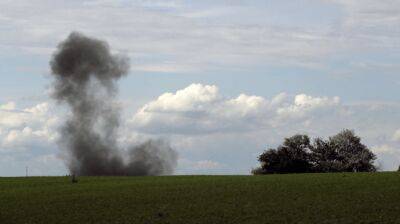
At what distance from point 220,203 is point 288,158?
74505 mm

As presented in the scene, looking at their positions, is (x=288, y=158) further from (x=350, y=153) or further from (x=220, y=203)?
(x=220, y=203)

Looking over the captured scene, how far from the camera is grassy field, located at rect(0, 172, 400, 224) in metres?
46.1

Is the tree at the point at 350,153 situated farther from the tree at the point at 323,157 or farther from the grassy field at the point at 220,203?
the grassy field at the point at 220,203

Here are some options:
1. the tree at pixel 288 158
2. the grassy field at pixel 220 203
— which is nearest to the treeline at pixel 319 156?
the tree at pixel 288 158

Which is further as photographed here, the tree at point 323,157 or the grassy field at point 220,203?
the tree at point 323,157

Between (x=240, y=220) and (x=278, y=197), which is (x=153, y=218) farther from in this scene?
(x=278, y=197)

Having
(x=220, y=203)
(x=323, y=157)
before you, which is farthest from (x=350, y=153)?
(x=220, y=203)

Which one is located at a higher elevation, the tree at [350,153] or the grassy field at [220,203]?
the tree at [350,153]

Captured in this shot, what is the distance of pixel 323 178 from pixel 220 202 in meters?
21.2

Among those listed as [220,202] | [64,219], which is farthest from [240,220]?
[64,219]

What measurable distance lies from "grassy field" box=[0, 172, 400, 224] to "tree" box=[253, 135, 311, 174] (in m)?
53.4

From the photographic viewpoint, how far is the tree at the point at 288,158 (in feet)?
407

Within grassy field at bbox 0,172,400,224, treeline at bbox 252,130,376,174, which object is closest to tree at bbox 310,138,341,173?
treeline at bbox 252,130,376,174

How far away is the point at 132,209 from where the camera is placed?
51406 mm
